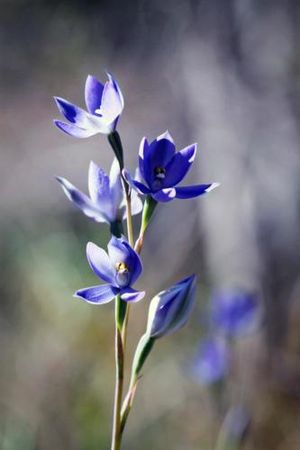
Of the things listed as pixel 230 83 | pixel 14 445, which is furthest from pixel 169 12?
pixel 14 445

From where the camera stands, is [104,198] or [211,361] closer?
[104,198]

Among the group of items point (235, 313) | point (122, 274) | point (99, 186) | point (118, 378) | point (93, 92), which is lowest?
point (235, 313)

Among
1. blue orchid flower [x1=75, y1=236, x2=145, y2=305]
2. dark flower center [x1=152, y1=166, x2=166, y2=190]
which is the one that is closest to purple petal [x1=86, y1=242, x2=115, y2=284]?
blue orchid flower [x1=75, y1=236, x2=145, y2=305]

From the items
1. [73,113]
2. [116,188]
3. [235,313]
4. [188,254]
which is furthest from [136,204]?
[188,254]

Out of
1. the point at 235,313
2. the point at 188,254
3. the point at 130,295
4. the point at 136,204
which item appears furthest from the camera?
the point at 188,254

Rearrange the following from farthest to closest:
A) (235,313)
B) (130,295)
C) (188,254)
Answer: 1. (188,254)
2. (235,313)
3. (130,295)

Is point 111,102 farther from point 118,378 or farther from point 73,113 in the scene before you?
point 118,378

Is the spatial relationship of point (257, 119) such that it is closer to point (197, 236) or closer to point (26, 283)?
point (197, 236)
